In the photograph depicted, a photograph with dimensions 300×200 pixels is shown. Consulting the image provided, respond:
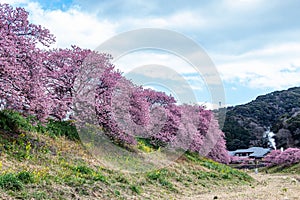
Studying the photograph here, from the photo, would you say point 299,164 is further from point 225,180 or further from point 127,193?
point 127,193

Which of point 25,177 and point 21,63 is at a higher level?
point 21,63

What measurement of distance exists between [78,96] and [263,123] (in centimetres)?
6768

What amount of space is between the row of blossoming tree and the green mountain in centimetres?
3338

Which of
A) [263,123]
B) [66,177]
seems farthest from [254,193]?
[263,123]

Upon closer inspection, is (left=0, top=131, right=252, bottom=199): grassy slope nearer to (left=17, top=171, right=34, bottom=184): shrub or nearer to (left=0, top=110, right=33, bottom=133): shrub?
(left=17, top=171, right=34, bottom=184): shrub

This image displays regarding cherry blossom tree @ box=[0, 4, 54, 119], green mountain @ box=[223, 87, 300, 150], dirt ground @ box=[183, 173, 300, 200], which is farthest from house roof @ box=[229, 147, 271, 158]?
cherry blossom tree @ box=[0, 4, 54, 119]

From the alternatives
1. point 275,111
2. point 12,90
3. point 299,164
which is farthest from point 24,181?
point 275,111

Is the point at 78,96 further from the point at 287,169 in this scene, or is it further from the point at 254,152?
the point at 254,152

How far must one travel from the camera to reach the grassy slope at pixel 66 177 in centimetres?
741

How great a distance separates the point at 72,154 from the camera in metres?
11.7

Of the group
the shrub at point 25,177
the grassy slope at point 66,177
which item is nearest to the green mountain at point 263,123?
the grassy slope at point 66,177

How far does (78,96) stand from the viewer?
14219mm

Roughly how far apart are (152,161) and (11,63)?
8.80 meters

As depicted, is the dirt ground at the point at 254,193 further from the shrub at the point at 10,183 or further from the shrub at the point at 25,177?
the shrub at the point at 10,183
